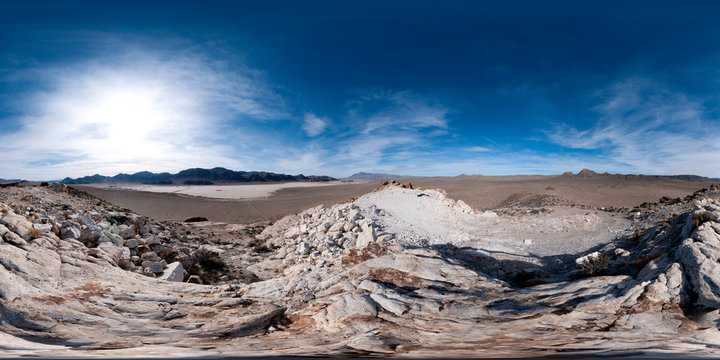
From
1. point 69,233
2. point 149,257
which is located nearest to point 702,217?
point 149,257

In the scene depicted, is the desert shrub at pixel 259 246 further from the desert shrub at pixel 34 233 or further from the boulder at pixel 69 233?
the desert shrub at pixel 34 233

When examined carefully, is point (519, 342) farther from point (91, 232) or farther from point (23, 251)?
point (91, 232)

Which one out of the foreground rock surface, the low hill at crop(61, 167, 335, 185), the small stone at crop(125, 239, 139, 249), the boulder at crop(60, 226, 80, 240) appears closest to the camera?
the foreground rock surface

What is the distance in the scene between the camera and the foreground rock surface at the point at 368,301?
14.5 ft

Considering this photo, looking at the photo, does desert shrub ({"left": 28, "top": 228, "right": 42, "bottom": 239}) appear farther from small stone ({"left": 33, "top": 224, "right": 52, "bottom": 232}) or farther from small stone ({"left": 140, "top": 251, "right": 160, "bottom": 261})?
small stone ({"left": 140, "top": 251, "right": 160, "bottom": 261})

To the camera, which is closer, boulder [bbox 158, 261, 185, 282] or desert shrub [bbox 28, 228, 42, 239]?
desert shrub [bbox 28, 228, 42, 239]

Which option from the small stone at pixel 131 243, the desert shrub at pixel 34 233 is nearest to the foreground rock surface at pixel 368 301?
the desert shrub at pixel 34 233

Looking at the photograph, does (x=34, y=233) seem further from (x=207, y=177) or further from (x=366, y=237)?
(x=207, y=177)

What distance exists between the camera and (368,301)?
19.3 ft

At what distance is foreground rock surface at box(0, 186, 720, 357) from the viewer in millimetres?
4418

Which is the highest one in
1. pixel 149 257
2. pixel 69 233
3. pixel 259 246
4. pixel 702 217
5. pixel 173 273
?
pixel 702 217

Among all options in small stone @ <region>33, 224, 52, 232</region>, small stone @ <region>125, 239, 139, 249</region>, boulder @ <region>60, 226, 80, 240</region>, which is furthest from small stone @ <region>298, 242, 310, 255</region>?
small stone @ <region>33, 224, 52, 232</region>

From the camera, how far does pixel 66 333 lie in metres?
4.62

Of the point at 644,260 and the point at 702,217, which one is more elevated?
the point at 702,217
